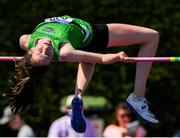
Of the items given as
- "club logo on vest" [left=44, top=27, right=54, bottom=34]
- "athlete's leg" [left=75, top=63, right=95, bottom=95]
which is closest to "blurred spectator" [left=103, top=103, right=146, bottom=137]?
"athlete's leg" [left=75, top=63, right=95, bottom=95]

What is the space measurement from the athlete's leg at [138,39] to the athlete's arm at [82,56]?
0.47m

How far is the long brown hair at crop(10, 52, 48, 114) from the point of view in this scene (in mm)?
7316

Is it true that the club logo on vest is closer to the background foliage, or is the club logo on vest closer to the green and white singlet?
the green and white singlet

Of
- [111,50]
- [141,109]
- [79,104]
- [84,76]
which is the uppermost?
[84,76]

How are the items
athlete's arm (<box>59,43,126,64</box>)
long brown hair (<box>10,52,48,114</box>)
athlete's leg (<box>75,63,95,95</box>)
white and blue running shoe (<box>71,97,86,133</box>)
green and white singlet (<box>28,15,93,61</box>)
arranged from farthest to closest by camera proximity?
athlete's leg (<box>75,63,95,95</box>) → white and blue running shoe (<box>71,97,86,133</box>) → long brown hair (<box>10,52,48,114</box>) → green and white singlet (<box>28,15,93,61</box>) → athlete's arm (<box>59,43,126,64</box>)

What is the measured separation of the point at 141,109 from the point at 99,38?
80cm

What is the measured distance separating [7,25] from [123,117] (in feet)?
12.1

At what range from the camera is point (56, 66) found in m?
12.1

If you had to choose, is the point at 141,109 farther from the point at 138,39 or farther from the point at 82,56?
the point at 82,56

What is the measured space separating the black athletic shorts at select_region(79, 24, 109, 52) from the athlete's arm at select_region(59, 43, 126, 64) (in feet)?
1.19

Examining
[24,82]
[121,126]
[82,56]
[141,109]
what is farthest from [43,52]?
[121,126]

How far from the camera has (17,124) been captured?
33.3ft

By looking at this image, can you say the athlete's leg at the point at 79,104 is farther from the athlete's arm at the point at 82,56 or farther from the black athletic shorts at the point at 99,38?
the athlete's arm at the point at 82,56

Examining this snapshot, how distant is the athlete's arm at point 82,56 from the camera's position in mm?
7043
